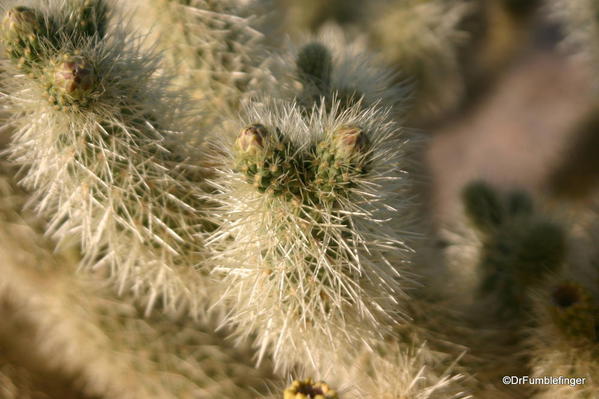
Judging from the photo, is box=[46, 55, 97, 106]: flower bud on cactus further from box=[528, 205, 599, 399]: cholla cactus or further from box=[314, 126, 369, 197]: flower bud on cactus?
box=[528, 205, 599, 399]: cholla cactus

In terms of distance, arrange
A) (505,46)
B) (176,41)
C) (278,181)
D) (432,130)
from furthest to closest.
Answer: (432,130) → (505,46) → (176,41) → (278,181)

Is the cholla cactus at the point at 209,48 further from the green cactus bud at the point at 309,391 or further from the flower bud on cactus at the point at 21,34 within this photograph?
the green cactus bud at the point at 309,391

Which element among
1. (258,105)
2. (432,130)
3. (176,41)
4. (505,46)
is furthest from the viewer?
(432,130)

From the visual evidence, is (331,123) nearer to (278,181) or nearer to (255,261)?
(278,181)

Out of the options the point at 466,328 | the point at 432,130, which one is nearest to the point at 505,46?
the point at 432,130

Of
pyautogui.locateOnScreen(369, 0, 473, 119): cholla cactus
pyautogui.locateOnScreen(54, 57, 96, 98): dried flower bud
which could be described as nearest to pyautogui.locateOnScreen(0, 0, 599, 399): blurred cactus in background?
pyautogui.locateOnScreen(54, 57, 96, 98): dried flower bud

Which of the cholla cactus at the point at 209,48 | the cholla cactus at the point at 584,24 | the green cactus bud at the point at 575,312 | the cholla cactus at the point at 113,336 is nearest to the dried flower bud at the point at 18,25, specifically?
the cholla cactus at the point at 209,48
